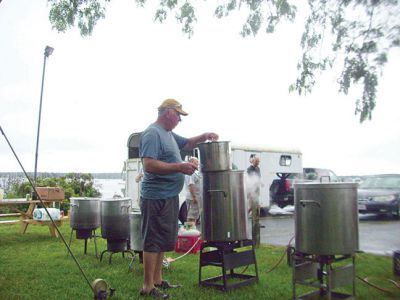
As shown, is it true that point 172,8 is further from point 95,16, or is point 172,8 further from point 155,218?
point 155,218

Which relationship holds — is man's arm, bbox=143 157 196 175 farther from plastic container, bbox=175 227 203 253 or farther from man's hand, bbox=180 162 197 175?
plastic container, bbox=175 227 203 253

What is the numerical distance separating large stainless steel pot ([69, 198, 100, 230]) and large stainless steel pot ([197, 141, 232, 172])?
8.74 ft

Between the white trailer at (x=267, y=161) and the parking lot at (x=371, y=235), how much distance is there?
1982 mm

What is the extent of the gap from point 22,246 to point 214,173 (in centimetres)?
468

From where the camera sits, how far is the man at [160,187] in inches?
149

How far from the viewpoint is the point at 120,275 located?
477 cm

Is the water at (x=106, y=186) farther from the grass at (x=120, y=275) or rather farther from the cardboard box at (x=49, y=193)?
the grass at (x=120, y=275)

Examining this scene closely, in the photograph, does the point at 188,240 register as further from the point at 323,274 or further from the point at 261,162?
the point at 261,162

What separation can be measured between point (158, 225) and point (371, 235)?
5.77 m

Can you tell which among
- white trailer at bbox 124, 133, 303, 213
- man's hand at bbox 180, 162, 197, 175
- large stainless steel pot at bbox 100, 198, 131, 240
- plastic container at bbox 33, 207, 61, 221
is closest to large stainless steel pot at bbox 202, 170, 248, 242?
man's hand at bbox 180, 162, 197, 175

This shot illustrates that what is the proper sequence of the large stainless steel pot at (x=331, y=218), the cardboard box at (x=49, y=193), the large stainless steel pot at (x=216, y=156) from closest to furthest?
1. the large stainless steel pot at (x=331, y=218)
2. the large stainless steel pot at (x=216, y=156)
3. the cardboard box at (x=49, y=193)

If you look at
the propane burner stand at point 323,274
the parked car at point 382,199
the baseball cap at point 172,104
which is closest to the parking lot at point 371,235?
the parked car at point 382,199

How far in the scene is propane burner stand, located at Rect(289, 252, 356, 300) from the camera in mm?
3463

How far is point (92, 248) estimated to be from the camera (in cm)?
689
